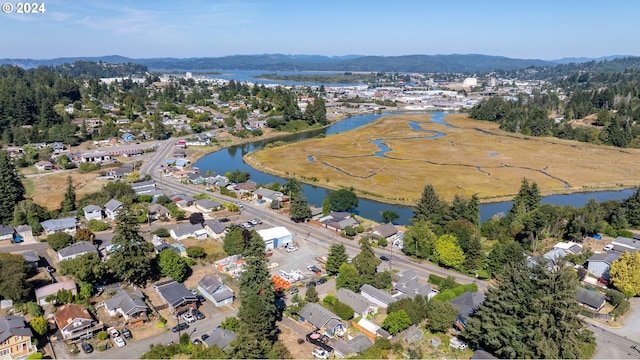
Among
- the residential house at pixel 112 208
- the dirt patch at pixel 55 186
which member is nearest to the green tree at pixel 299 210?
the residential house at pixel 112 208

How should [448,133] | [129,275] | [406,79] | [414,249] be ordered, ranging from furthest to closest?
[406,79]
[448,133]
[414,249]
[129,275]

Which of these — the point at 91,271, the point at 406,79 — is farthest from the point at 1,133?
the point at 406,79

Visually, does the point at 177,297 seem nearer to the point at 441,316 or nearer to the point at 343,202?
the point at 441,316

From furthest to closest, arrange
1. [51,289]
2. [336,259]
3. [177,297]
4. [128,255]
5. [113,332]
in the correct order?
[336,259] → [128,255] → [51,289] → [177,297] → [113,332]

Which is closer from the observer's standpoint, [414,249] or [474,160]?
[414,249]

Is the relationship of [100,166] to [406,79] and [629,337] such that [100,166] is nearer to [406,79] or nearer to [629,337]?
[629,337]

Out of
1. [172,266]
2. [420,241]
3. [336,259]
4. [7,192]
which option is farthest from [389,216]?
[7,192]
